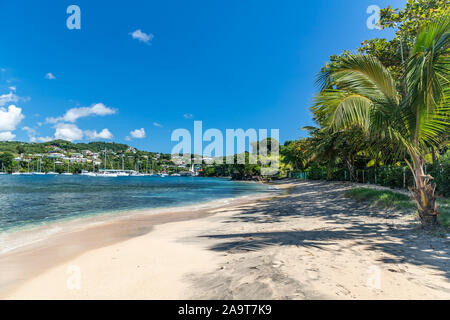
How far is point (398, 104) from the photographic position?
5.14m

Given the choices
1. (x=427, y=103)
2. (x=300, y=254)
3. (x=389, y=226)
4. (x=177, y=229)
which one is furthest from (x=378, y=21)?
(x=177, y=229)

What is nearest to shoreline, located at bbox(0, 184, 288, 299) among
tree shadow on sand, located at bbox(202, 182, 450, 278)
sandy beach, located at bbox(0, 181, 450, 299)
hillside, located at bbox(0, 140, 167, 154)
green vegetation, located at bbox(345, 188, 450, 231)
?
sandy beach, located at bbox(0, 181, 450, 299)

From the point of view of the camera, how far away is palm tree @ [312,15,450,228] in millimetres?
4555

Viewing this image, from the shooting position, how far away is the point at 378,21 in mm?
11297

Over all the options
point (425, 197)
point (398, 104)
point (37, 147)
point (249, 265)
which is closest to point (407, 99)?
point (398, 104)

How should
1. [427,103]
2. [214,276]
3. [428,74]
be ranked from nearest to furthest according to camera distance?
[214,276] < [428,74] < [427,103]

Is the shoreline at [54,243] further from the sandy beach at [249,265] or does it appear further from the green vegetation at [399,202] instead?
the green vegetation at [399,202]

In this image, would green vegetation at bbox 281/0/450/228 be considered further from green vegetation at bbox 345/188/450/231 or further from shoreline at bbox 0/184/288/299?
shoreline at bbox 0/184/288/299

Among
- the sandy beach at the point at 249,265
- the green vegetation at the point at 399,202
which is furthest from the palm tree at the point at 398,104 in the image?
the sandy beach at the point at 249,265

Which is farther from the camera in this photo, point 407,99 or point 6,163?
point 6,163

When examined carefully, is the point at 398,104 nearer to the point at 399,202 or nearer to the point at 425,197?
the point at 425,197

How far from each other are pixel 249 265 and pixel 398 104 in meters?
4.86
